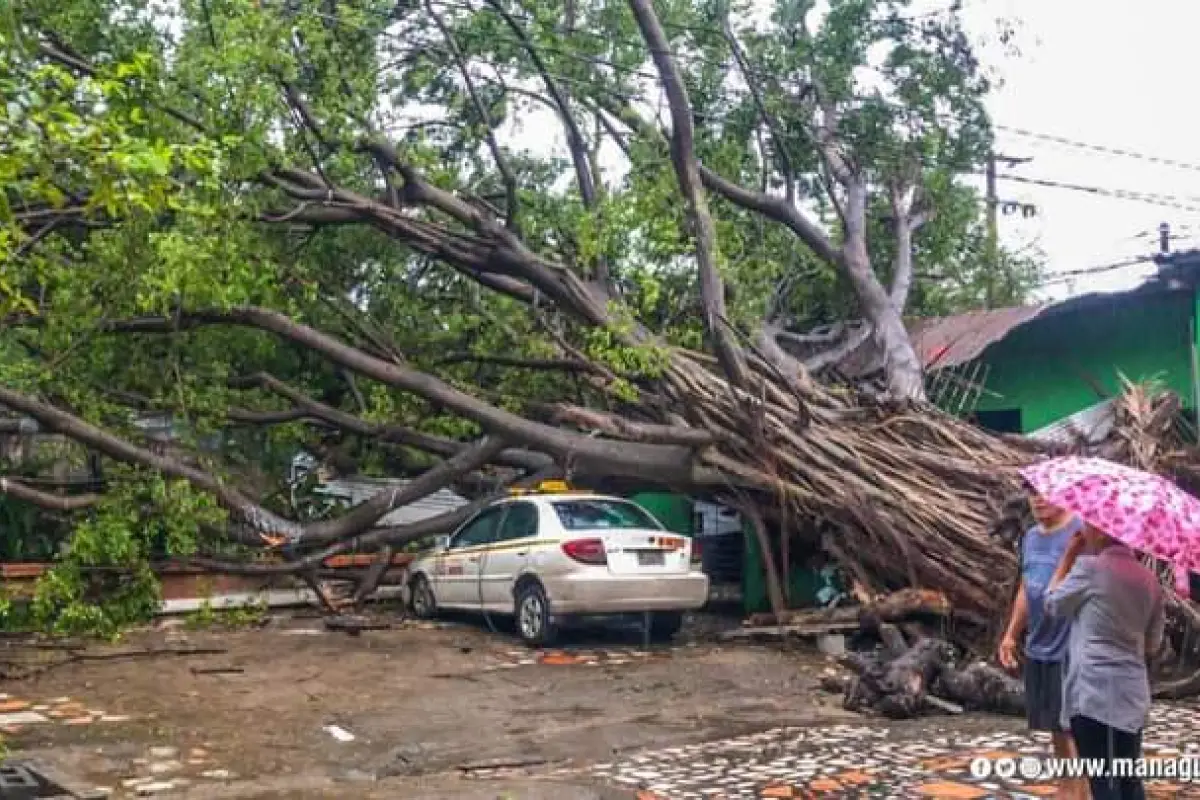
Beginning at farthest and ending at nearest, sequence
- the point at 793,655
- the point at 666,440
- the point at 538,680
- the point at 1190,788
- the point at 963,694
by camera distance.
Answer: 1. the point at 666,440
2. the point at 793,655
3. the point at 538,680
4. the point at 963,694
5. the point at 1190,788

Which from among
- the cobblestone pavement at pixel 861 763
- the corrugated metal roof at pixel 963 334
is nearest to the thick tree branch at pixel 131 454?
the cobblestone pavement at pixel 861 763

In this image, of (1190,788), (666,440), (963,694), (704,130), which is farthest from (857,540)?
(704,130)

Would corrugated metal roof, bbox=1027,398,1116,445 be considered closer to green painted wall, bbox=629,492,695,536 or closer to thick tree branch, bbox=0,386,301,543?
green painted wall, bbox=629,492,695,536

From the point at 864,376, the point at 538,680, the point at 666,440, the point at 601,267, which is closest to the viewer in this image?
the point at 538,680

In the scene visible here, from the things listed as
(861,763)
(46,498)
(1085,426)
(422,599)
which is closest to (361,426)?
(422,599)

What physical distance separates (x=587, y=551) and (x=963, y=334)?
6169 mm

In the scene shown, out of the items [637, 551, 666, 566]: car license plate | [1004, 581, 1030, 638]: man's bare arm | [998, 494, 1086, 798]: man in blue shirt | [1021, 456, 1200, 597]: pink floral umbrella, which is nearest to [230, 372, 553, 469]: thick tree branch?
[637, 551, 666, 566]: car license plate

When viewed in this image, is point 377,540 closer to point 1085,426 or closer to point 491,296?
point 491,296

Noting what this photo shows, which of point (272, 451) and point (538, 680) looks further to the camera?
point (272, 451)

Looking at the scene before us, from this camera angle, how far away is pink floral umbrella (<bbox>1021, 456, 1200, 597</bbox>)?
485 centimetres

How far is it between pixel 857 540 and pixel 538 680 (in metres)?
3.61

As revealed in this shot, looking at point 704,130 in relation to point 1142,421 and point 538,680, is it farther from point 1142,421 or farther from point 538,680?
point 538,680

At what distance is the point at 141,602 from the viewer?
1338 centimetres

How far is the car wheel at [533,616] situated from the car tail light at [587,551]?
0.52m
